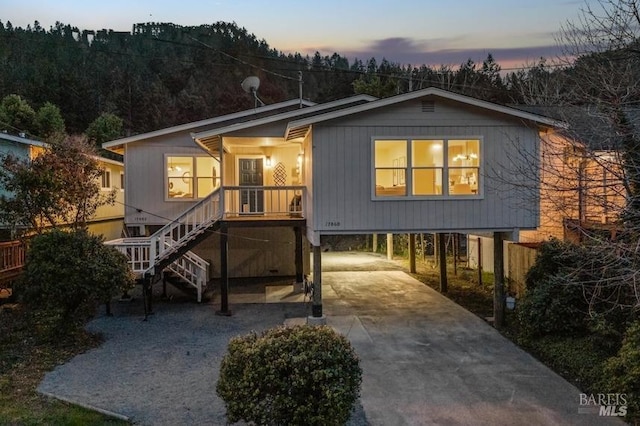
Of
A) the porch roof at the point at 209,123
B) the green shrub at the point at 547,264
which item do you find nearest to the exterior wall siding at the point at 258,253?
the porch roof at the point at 209,123

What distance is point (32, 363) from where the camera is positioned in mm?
7785

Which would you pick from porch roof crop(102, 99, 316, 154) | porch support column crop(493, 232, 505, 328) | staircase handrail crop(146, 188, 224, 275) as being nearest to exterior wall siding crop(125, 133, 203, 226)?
porch roof crop(102, 99, 316, 154)

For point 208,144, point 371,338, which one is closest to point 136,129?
point 208,144

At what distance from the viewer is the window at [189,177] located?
1508cm

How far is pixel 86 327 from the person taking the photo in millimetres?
10328

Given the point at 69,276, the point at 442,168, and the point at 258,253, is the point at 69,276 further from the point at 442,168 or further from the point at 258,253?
the point at 258,253

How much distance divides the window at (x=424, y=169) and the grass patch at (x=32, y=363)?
6832 mm

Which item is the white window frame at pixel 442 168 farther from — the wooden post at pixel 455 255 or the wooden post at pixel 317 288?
the wooden post at pixel 455 255

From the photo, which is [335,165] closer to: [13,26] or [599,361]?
[599,361]

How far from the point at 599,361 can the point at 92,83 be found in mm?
49778

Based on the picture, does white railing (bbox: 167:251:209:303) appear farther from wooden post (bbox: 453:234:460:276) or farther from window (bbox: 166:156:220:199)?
wooden post (bbox: 453:234:460:276)

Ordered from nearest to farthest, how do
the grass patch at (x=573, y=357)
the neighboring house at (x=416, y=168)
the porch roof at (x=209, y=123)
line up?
1. the grass patch at (x=573, y=357)
2. the neighboring house at (x=416, y=168)
3. the porch roof at (x=209, y=123)

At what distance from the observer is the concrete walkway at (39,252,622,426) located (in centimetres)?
610

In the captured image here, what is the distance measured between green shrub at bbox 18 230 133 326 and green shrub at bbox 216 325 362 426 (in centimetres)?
497
